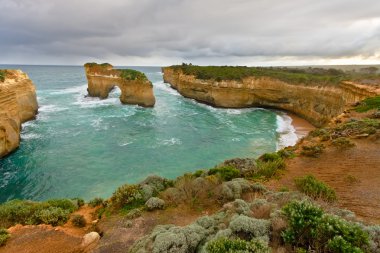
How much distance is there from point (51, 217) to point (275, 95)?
40.5 metres

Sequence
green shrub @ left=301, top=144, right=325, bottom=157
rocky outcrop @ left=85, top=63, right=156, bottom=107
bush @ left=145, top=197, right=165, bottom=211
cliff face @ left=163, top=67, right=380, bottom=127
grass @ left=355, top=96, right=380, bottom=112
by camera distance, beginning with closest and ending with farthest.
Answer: bush @ left=145, top=197, right=165, bottom=211 → green shrub @ left=301, top=144, right=325, bottom=157 → grass @ left=355, top=96, right=380, bottom=112 → cliff face @ left=163, top=67, right=380, bottom=127 → rocky outcrop @ left=85, top=63, right=156, bottom=107

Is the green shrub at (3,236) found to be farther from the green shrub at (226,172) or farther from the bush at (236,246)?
the green shrub at (226,172)

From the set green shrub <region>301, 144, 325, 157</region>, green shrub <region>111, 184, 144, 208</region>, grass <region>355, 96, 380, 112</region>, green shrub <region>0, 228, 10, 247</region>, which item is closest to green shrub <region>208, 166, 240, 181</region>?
green shrub <region>111, 184, 144, 208</region>

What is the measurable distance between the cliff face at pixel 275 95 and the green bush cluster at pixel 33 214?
111ft

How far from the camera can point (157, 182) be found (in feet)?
40.6

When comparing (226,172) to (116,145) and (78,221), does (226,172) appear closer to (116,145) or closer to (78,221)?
(78,221)

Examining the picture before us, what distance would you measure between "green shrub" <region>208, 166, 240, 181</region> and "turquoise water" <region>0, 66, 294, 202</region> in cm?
686

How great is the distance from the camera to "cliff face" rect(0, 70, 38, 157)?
71.2 feet

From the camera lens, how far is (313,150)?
14172mm

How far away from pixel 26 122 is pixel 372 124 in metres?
38.0

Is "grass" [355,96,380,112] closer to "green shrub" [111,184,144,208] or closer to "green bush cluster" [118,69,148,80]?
"green shrub" [111,184,144,208]

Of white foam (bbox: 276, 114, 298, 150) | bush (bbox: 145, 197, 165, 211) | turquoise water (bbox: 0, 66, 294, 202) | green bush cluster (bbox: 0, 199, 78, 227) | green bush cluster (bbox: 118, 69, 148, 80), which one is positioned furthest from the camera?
green bush cluster (bbox: 118, 69, 148, 80)

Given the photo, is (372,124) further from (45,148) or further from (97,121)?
(97,121)

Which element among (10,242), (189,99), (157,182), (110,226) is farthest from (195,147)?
(189,99)
